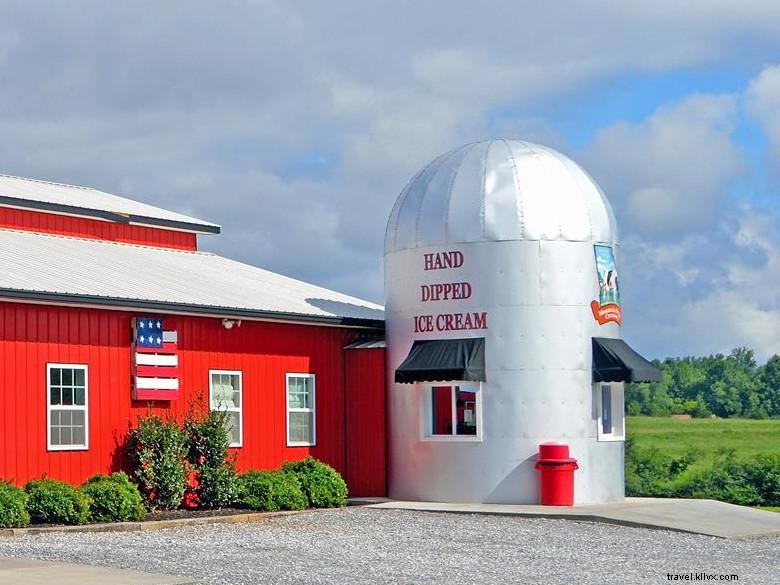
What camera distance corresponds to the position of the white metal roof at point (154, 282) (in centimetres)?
2353

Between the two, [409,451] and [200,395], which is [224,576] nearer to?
[200,395]

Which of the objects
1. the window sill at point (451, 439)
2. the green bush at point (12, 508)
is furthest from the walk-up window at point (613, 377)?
the green bush at point (12, 508)

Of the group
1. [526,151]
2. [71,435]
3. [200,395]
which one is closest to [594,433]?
[526,151]

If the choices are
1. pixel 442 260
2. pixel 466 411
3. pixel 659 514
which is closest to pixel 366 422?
pixel 466 411

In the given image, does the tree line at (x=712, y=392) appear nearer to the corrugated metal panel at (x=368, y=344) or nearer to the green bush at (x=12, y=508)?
the corrugated metal panel at (x=368, y=344)

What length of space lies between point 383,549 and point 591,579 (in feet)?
11.2

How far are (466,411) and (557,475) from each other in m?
2.22

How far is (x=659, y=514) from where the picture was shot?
24734mm

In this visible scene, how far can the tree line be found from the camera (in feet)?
286

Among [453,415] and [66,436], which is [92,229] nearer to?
[66,436]

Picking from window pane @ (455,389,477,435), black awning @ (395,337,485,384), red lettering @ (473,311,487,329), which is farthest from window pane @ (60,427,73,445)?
red lettering @ (473,311,487,329)

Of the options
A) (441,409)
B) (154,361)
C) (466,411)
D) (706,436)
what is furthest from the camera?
(706,436)

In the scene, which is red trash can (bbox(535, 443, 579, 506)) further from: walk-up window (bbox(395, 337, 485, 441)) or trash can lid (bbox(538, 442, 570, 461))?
walk-up window (bbox(395, 337, 485, 441))

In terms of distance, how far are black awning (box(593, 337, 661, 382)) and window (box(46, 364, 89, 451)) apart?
Result: 9217mm
